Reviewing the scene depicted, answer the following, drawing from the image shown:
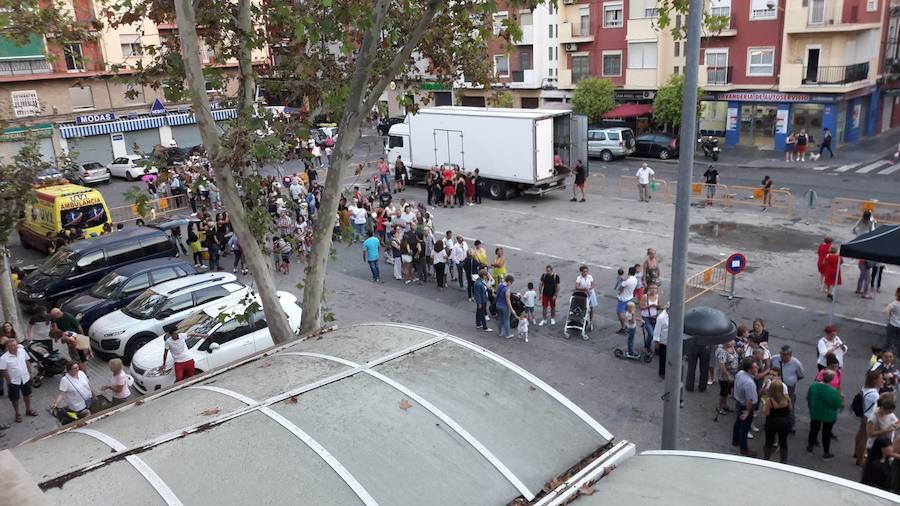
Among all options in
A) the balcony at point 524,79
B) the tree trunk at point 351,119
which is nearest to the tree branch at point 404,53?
the tree trunk at point 351,119

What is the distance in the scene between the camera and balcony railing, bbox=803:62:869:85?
3200cm

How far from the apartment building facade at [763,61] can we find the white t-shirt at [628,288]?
18.9m

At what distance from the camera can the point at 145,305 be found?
14.1 meters

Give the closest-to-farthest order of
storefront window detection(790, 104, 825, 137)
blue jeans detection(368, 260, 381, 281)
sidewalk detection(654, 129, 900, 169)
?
1. blue jeans detection(368, 260, 381, 281)
2. sidewalk detection(654, 129, 900, 169)
3. storefront window detection(790, 104, 825, 137)

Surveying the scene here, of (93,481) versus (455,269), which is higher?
(93,481)

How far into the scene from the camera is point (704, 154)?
34.1 metres

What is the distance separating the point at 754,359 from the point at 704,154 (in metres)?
26.1

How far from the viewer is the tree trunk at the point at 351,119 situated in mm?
8102

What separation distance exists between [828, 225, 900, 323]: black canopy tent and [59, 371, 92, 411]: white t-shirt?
13101mm

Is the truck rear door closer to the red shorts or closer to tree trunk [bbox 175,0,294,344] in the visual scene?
the red shorts

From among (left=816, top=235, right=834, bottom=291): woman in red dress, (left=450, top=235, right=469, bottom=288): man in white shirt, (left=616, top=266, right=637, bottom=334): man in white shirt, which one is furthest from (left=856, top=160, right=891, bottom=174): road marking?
(left=450, top=235, right=469, bottom=288): man in white shirt

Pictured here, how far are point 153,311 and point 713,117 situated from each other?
31.3 m

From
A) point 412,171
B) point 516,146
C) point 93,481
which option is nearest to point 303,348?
point 93,481

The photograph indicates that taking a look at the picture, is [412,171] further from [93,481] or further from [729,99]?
[93,481]
